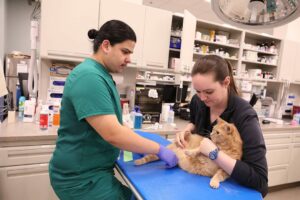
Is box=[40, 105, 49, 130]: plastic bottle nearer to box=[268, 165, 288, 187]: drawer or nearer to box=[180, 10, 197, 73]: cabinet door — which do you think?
box=[180, 10, 197, 73]: cabinet door

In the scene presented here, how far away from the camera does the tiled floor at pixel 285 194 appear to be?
289cm

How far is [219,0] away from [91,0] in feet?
4.78

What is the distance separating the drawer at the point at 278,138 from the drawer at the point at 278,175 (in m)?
0.36

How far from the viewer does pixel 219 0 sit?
1.03 m

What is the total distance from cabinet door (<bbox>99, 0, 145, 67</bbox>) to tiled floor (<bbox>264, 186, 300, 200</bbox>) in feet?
8.02

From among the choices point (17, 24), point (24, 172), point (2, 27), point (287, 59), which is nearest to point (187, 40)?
point (24, 172)

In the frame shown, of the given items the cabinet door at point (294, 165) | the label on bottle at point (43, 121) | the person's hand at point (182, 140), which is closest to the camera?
the person's hand at point (182, 140)

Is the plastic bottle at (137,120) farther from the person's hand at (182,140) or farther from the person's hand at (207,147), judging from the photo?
the person's hand at (207,147)

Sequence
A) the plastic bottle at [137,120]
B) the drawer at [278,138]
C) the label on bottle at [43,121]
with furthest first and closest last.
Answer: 1. the drawer at [278,138]
2. the plastic bottle at [137,120]
3. the label on bottle at [43,121]

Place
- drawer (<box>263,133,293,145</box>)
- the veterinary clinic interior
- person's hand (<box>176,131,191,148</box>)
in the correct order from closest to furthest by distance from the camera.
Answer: the veterinary clinic interior, person's hand (<box>176,131,191,148</box>), drawer (<box>263,133,293,145</box>)

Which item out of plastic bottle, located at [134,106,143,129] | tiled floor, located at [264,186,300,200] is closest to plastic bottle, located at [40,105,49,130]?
plastic bottle, located at [134,106,143,129]

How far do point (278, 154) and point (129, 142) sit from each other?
271 cm

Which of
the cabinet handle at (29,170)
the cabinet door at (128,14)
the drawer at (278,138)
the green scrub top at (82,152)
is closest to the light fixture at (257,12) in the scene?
the green scrub top at (82,152)

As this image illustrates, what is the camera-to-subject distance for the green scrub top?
38.3 inches
